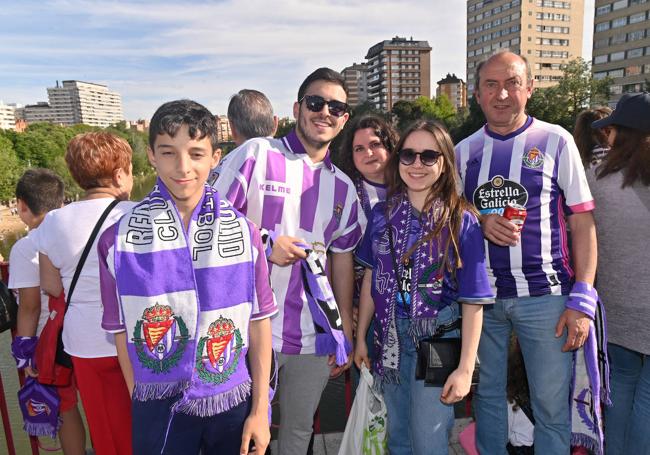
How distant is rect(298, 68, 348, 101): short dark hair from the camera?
264 centimetres

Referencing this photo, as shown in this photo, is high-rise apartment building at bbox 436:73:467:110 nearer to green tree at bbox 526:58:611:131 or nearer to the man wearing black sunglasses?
green tree at bbox 526:58:611:131

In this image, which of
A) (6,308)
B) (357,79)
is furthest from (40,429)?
(357,79)

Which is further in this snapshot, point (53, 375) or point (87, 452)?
point (87, 452)

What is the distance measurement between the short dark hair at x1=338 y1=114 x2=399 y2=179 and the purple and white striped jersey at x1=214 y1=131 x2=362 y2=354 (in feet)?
2.81

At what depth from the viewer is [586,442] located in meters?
2.76

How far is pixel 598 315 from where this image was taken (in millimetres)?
2670

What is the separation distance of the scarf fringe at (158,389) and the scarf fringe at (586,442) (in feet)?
7.97

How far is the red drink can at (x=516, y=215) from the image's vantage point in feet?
8.27

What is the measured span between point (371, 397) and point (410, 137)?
5.14ft

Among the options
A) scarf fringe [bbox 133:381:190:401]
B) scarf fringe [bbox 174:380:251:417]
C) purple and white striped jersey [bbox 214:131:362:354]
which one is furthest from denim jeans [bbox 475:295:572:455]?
scarf fringe [bbox 133:381:190:401]

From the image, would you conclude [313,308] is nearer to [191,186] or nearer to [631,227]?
[191,186]

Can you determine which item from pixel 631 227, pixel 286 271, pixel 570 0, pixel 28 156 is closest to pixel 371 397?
pixel 286 271

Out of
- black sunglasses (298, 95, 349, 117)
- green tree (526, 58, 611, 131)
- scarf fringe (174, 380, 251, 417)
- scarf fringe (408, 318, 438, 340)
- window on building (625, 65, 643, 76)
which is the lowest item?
scarf fringe (174, 380, 251, 417)

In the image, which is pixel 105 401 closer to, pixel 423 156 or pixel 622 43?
pixel 423 156
